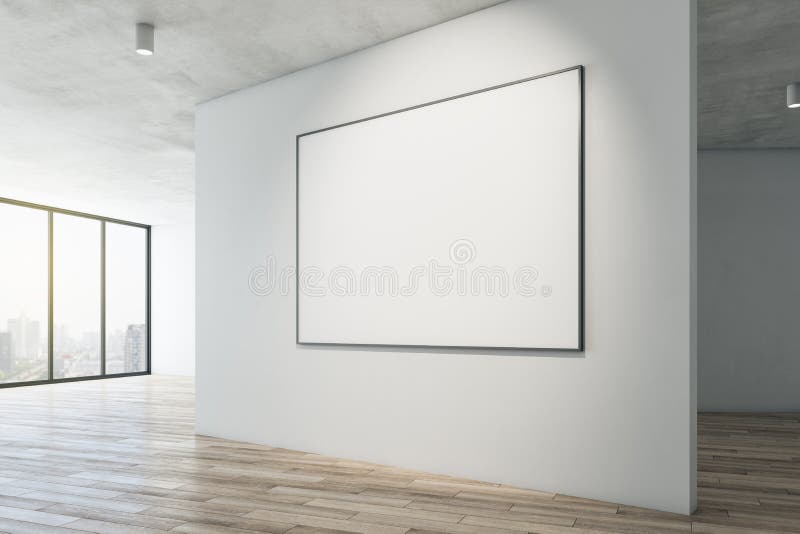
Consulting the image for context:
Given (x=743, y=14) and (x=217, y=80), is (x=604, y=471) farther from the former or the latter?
(x=217, y=80)

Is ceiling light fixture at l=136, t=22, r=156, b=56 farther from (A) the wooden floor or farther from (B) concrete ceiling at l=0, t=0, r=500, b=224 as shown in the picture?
(A) the wooden floor

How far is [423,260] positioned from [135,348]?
9.28 metres

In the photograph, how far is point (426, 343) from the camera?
411 centimetres

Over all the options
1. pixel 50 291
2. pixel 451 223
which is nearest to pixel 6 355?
pixel 50 291

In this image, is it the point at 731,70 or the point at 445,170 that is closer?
the point at 445,170

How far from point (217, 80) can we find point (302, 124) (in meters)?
0.83

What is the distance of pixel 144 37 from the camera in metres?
4.15

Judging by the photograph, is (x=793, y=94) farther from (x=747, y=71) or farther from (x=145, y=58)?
(x=145, y=58)

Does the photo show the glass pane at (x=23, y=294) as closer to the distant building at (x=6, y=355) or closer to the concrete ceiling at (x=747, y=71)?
the distant building at (x=6, y=355)

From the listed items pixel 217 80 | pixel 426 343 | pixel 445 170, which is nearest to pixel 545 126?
pixel 445 170

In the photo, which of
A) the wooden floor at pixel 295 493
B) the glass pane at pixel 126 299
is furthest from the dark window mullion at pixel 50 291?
the wooden floor at pixel 295 493

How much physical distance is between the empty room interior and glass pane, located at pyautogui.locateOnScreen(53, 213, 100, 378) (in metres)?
4.23

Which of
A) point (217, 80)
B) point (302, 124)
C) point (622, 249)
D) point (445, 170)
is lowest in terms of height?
point (622, 249)

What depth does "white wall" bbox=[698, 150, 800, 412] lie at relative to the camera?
704cm
